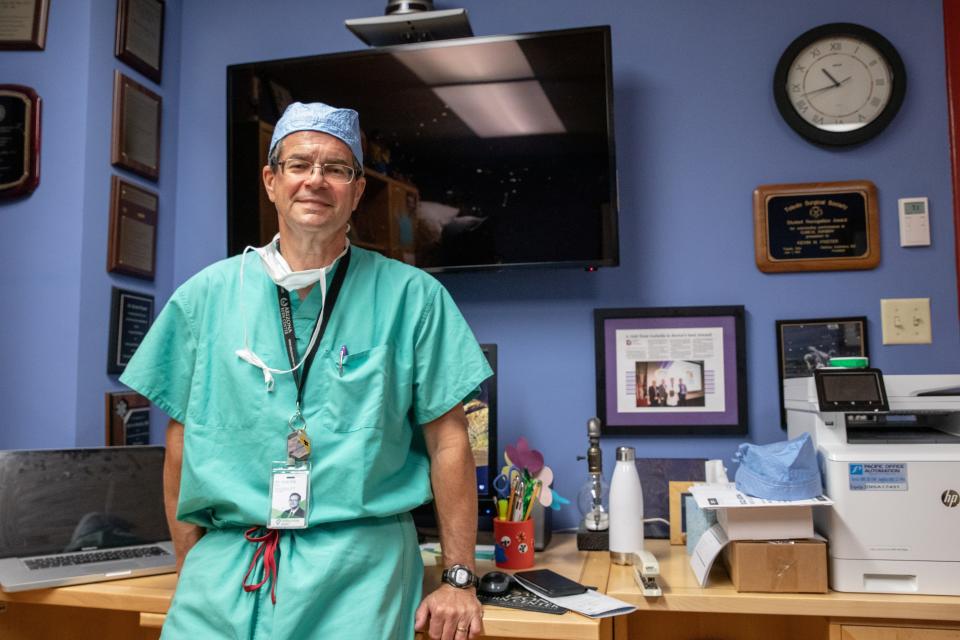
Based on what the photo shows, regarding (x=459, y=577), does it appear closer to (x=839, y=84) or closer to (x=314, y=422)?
(x=314, y=422)

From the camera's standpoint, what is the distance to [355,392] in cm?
138

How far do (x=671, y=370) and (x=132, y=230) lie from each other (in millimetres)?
1563

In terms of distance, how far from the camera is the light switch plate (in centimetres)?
201

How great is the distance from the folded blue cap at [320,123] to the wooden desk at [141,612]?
0.92 metres

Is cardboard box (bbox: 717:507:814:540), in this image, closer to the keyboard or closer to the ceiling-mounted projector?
the keyboard

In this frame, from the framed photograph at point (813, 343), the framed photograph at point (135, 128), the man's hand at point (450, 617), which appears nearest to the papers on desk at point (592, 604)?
the man's hand at point (450, 617)

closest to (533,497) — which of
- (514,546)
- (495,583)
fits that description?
(514,546)

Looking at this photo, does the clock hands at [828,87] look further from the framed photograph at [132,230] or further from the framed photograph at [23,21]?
the framed photograph at [23,21]

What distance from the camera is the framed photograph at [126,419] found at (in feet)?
6.91

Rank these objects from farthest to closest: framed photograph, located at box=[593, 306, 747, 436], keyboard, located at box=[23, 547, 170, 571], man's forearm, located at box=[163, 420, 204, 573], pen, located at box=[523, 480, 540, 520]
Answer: framed photograph, located at box=[593, 306, 747, 436], pen, located at box=[523, 480, 540, 520], keyboard, located at box=[23, 547, 170, 571], man's forearm, located at box=[163, 420, 204, 573]

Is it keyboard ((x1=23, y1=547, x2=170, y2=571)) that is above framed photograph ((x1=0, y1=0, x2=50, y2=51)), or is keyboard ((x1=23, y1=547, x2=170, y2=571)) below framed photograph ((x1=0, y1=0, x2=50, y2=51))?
below

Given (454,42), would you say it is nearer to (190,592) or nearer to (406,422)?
(406,422)

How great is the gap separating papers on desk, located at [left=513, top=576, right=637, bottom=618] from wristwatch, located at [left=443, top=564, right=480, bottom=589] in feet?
0.60

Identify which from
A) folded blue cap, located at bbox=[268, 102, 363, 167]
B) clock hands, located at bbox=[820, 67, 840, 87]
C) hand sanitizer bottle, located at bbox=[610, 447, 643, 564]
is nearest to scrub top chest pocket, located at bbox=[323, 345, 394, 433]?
folded blue cap, located at bbox=[268, 102, 363, 167]
